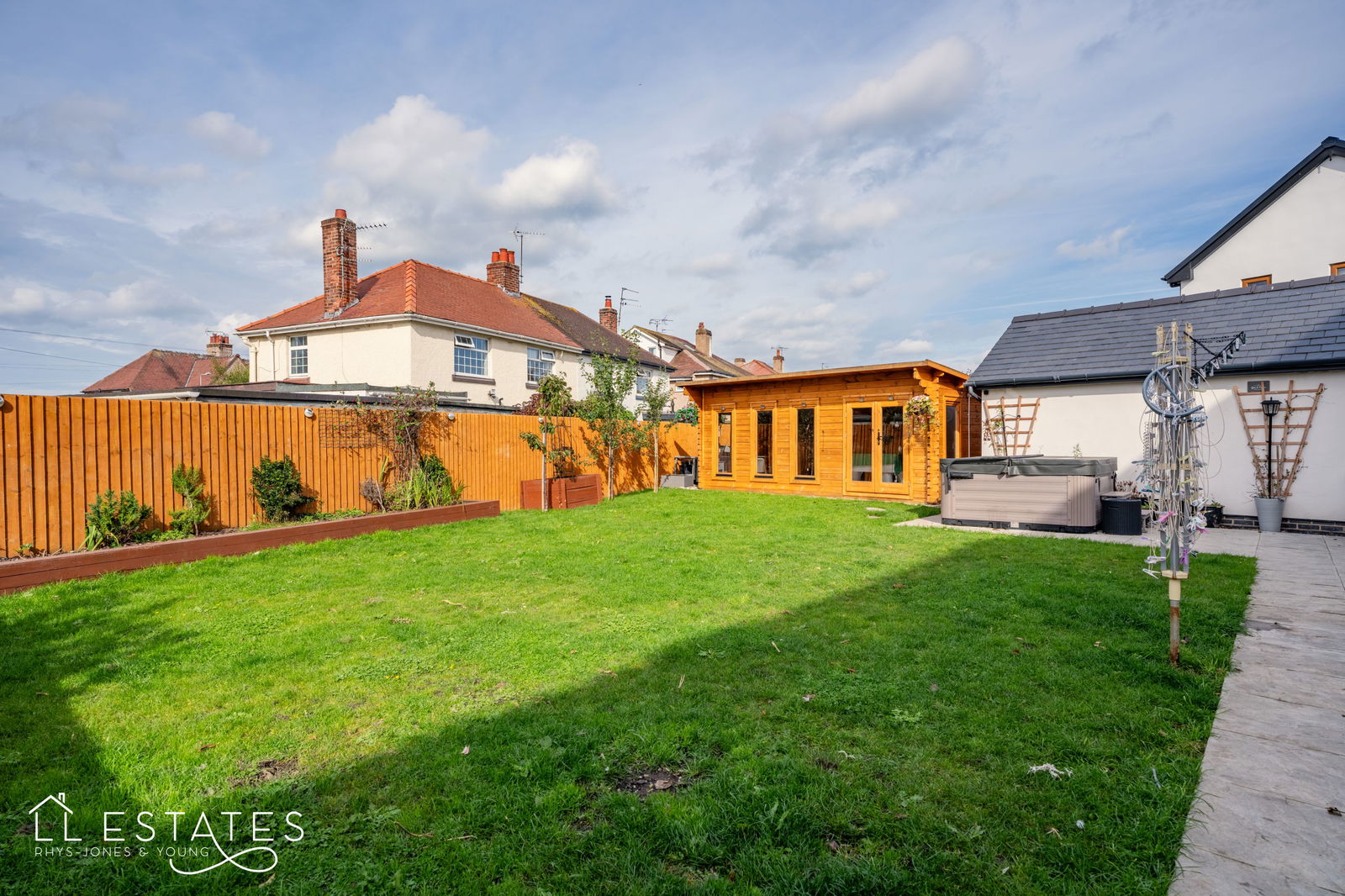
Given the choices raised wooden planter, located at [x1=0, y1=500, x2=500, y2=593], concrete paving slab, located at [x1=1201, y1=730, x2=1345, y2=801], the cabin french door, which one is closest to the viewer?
concrete paving slab, located at [x1=1201, y1=730, x2=1345, y2=801]

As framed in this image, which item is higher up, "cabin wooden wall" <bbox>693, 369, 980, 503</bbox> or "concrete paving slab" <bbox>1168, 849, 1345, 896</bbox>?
A: "cabin wooden wall" <bbox>693, 369, 980, 503</bbox>

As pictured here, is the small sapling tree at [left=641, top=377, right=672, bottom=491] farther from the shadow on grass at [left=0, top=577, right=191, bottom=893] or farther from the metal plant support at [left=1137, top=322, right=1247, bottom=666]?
the metal plant support at [left=1137, top=322, right=1247, bottom=666]

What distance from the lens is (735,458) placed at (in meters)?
17.0

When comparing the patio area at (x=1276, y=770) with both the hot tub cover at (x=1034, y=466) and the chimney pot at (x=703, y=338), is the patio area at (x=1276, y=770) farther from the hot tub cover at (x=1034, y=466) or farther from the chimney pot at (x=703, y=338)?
the chimney pot at (x=703, y=338)

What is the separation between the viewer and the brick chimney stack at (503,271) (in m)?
24.9

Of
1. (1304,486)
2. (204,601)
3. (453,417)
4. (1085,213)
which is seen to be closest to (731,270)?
(1085,213)

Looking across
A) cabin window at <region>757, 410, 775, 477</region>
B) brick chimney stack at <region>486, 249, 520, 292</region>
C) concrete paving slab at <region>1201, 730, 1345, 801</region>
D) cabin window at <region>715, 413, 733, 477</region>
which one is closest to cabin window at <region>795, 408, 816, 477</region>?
cabin window at <region>757, 410, 775, 477</region>

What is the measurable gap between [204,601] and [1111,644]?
7193 millimetres

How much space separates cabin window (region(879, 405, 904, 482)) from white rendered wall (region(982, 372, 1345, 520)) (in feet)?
7.45

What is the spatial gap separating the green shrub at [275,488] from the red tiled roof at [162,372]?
31.1 metres

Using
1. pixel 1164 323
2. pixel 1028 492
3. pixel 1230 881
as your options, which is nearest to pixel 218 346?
pixel 1028 492

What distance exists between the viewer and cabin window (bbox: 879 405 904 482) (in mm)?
14383

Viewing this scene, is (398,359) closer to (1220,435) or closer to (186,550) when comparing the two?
(186,550)

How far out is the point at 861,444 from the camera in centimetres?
1495
